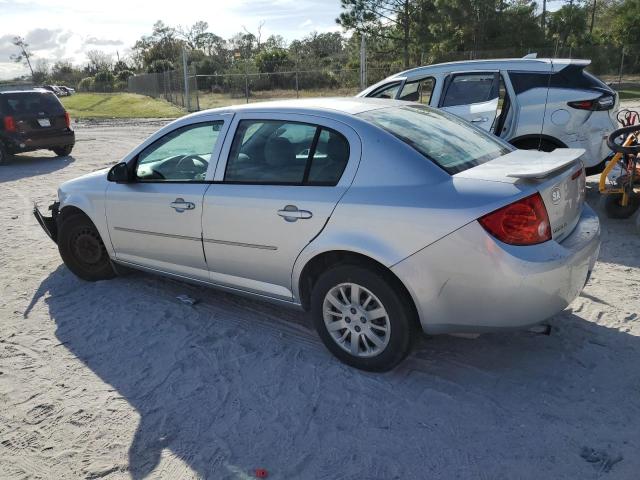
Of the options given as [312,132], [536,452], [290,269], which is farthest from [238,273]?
[536,452]

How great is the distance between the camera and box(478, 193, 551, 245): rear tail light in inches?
112

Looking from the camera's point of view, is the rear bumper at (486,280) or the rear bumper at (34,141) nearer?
the rear bumper at (486,280)

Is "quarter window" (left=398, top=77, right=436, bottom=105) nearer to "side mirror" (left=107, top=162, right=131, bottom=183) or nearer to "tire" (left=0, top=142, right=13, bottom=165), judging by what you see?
"side mirror" (left=107, top=162, right=131, bottom=183)

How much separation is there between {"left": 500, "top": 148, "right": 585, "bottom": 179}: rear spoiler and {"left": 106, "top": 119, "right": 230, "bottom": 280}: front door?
2042 mm

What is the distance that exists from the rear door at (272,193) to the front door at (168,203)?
153 mm

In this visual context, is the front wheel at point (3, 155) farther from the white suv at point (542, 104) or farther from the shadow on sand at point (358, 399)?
the white suv at point (542, 104)

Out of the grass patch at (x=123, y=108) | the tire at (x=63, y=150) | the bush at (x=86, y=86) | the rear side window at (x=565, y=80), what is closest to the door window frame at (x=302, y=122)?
the rear side window at (x=565, y=80)

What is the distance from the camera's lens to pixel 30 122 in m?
12.8

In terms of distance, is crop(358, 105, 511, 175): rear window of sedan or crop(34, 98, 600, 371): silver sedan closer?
crop(34, 98, 600, 371): silver sedan

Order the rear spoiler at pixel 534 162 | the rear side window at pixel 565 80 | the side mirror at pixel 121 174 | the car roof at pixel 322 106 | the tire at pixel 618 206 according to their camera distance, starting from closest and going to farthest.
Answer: the rear spoiler at pixel 534 162
the car roof at pixel 322 106
the side mirror at pixel 121 174
the tire at pixel 618 206
the rear side window at pixel 565 80

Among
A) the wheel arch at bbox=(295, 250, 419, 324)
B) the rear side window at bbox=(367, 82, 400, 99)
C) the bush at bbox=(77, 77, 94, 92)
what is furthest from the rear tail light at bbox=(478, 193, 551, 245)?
the bush at bbox=(77, 77, 94, 92)

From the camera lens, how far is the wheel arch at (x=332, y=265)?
317 centimetres

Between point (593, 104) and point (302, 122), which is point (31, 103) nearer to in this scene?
point (302, 122)

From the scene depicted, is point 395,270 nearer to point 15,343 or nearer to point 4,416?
point 4,416
